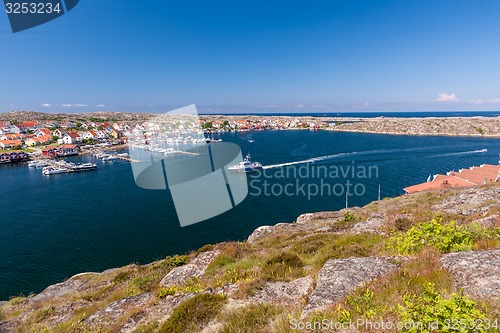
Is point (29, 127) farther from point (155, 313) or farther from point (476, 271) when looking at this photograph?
point (476, 271)

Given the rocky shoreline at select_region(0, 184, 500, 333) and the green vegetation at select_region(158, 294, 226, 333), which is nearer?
the rocky shoreline at select_region(0, 184, 500, 333)

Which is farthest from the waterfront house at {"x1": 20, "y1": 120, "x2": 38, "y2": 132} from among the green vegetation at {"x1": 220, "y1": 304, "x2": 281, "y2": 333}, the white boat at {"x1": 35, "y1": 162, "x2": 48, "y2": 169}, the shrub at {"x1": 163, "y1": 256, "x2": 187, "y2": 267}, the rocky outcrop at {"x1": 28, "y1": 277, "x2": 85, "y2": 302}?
the green vegetation at {"x1": 220, "y1": 304, "x2": 281, "y2": 333}

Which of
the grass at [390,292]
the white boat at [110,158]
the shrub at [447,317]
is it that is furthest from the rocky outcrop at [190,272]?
the white boat at [110,158]

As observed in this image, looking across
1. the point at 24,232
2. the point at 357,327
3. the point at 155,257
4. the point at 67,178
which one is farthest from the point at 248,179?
the point at 357,327

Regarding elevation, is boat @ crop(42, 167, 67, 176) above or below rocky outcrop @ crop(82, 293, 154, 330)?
below

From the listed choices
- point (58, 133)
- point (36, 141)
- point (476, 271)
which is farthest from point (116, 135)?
point (476, 271)

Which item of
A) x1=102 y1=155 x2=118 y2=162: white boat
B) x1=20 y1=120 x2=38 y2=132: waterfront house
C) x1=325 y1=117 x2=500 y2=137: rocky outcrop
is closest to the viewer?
x1=102 y1=155 x2=118 y2=162: white boat

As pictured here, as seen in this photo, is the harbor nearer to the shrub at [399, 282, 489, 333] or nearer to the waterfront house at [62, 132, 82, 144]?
the waterfront house at [62, 132, 82, 144]
